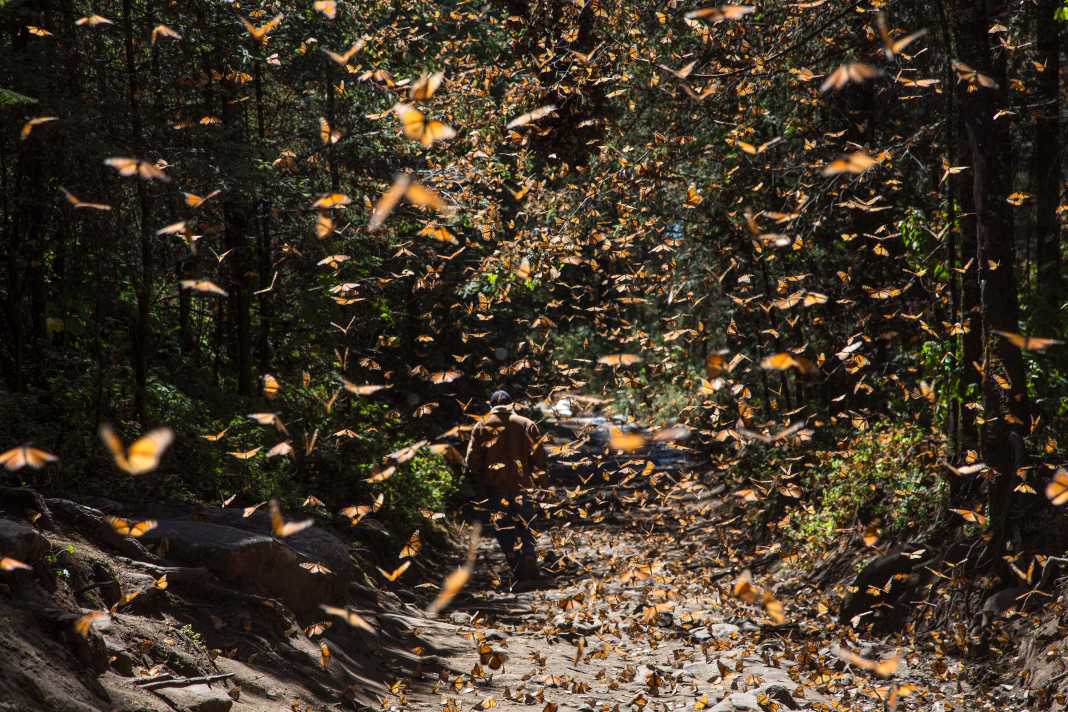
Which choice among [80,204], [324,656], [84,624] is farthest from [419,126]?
[324,656]

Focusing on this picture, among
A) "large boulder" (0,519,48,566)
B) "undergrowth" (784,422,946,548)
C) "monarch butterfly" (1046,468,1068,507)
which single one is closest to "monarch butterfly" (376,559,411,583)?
"large boulder" (0,519,48,566)

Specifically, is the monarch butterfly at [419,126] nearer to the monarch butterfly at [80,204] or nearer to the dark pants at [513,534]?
the monarch butterfly at [80,204]

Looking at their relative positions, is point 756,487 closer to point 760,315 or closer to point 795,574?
point 795,574

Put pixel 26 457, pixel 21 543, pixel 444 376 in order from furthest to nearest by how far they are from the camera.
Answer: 1. pixel 444 376
2. pixel 21 543
3. pixel 26 457

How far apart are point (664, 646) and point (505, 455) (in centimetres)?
305

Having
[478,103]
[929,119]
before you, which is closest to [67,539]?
[478,103]

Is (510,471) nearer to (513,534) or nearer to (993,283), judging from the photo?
(513,534)

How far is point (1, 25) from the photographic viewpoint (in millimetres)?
7777

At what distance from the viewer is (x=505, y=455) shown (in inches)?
377

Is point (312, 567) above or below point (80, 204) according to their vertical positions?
below

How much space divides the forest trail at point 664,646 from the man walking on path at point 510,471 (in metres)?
0.50

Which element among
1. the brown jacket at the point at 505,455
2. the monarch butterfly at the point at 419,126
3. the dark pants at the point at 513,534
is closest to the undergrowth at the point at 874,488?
the dark pants at the point at 513,534

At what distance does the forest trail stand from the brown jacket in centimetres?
128

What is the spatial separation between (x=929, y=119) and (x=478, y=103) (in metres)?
6.04
